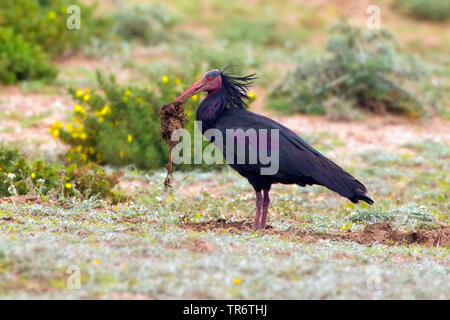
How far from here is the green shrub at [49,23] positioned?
1287cm

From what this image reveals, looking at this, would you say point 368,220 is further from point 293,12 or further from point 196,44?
point 293,12

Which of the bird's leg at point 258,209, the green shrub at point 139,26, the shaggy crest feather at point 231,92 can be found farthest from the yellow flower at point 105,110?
the green shrub at point 139,26

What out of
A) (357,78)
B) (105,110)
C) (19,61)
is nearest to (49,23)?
(19,61)

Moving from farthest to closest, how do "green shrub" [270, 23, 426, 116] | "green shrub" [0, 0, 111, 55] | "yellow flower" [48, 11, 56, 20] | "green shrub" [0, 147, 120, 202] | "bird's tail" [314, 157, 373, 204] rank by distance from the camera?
"yellow flower" [48, 11, 56, 20], "green shrub" [0, 0, 111, 55], "green shrub" [270, 23, 426, 116], "green shrub" [0, 147, 120, 202], "bird's tail" [314, 157, 373, 204]

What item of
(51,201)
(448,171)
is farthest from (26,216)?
(448,171)

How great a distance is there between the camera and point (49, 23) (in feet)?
43.7

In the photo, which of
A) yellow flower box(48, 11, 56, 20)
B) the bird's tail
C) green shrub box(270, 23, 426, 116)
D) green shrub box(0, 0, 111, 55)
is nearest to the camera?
the bird's tail

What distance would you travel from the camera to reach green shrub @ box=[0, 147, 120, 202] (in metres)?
7.13

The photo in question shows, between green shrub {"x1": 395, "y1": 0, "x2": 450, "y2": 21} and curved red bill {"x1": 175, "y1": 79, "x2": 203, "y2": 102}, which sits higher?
green shrub {"x1": 395, "y1": 0, "x2": 450, "y2": 21}

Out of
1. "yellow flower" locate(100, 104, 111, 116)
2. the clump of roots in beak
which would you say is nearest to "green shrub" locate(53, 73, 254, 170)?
"yellow flower" locate(100, 104, 111, 116)

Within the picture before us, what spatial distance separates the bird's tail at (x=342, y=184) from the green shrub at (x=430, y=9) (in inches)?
558

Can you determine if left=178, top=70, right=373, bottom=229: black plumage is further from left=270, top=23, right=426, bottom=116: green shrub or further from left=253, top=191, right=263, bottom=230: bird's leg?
left=270, top=23, right=426, bottom=116: green shrub

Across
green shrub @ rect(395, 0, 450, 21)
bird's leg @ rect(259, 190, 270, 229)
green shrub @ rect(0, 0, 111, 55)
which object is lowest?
bird's leg @ rect(259, 190, 270, 229)

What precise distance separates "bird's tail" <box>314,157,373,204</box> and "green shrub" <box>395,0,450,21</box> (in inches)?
558
